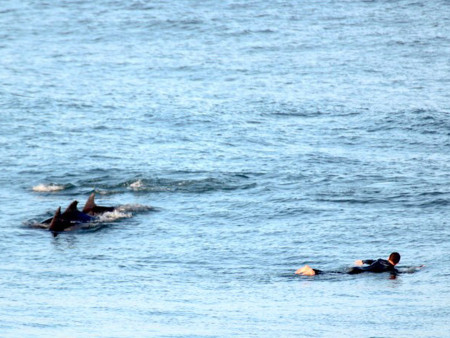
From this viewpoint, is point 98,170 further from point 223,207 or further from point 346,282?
point 346,282

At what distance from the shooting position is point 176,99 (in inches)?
1502

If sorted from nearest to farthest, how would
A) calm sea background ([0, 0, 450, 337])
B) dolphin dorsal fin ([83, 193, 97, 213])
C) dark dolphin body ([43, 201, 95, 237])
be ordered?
calm sea background ([0, 0, 450, 337]) → dark dolphin body ([43, 201, 95, 237]) → dolphin dorsal fin ([83, 193, 97, 213])

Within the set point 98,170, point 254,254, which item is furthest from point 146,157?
point 254,254

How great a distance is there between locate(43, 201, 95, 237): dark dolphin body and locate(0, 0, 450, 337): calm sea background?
0.34 metres

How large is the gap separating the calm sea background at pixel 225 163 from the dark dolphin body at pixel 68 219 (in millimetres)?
342

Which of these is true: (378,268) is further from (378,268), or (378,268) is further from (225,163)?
(225,163)

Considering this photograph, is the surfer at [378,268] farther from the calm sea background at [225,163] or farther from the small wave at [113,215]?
the small wave at [113,215]

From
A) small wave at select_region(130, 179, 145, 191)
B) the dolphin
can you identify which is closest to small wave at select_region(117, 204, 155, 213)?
the dolphin

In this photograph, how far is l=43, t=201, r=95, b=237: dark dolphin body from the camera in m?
24.5

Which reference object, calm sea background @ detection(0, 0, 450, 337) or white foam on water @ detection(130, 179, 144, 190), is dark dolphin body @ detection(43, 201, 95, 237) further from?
white foam on water @ detection(130, 179, 144, 190)

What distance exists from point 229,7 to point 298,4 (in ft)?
10.5

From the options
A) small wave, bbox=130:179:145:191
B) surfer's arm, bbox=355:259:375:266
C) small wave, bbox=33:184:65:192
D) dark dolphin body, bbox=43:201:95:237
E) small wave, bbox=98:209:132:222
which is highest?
surfer's arm, bbox=355:259:375:266

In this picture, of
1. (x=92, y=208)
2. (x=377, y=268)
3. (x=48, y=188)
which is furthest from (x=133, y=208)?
(x=377, y=268)

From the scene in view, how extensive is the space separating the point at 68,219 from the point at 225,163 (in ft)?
24.4
